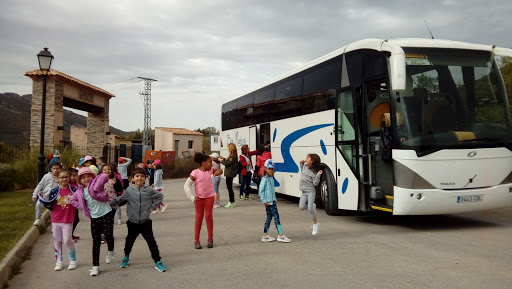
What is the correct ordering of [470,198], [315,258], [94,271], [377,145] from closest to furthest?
1. [94,271]
2. [315,258]
3. [470,198]
4. [377,145]

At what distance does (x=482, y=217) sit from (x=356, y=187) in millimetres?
3605

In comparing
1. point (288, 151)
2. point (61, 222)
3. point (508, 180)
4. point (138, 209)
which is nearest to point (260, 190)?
point (138, 209)

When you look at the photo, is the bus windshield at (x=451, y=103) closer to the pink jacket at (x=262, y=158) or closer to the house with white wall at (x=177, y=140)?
the pink jacket at (x=262, y=158)

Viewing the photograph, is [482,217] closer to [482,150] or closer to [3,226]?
[482,150]

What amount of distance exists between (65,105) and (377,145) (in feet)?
81.5

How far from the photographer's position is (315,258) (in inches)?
240

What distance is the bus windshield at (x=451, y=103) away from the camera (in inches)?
307

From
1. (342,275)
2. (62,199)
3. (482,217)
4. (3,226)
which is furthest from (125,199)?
(482,217)

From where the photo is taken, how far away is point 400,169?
779cm

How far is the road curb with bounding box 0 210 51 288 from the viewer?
5332mm

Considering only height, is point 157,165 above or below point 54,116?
below

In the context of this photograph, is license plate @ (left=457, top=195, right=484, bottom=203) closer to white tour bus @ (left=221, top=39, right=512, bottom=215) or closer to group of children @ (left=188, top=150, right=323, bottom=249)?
white tour bus @ (left=221, top=39, right=512, bottom=215)

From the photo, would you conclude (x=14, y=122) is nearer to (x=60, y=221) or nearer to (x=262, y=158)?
(x=262, y=158)

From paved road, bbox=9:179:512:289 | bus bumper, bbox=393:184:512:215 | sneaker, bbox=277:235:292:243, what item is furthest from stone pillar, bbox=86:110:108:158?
bus bumper, bbox=393:184:512:215
